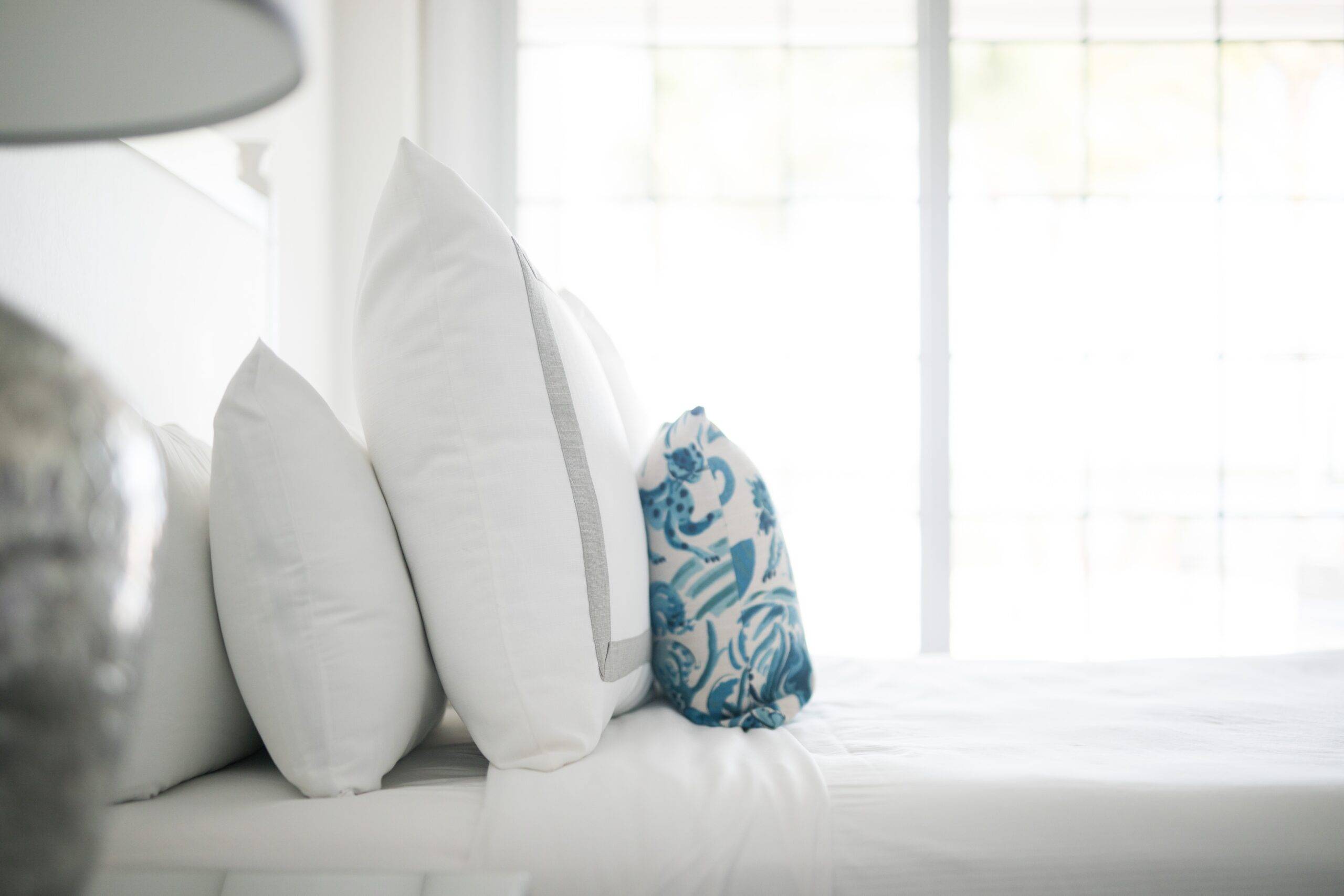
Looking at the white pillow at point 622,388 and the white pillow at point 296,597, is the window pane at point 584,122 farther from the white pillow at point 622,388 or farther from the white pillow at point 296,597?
the white pillow at point 296,597

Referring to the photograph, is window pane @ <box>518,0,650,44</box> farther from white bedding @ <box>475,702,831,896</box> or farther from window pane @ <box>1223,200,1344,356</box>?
white bedding @ <box>475,702,831,896</box>

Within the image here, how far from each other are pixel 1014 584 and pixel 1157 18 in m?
1.84

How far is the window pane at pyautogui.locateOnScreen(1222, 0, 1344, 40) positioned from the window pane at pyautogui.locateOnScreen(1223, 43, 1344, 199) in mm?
37

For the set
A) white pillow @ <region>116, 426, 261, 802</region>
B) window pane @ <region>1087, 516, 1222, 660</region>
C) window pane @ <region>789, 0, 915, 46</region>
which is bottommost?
window pane @ <region>1087, 516, 1222, 660</region>

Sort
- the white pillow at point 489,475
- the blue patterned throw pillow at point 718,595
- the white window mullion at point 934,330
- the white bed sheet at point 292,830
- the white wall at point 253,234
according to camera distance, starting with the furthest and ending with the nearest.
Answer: the white window mullion at point 934,330, the white wall at point 253,234, the blue patterned throw pillow at point 718,595, the white pillow at point 489,475, the white bed sheet at point 292,830

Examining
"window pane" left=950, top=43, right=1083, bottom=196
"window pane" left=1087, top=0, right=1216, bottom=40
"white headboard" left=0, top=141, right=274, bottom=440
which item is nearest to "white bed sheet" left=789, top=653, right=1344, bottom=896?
"white headboard" left=0, top=141, right=274, bottom=440

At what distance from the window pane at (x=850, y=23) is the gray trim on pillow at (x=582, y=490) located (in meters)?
2.31

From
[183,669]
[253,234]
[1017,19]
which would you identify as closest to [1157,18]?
[1017,19]

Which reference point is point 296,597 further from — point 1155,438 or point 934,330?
point 1155,438

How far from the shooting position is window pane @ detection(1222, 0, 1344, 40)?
2.88 meters

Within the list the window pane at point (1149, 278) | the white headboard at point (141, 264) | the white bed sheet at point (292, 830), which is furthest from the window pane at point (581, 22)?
the white bed sheet at point (292, 830)

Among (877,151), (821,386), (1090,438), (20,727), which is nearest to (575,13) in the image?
(877,151)

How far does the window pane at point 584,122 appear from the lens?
2.90 meters

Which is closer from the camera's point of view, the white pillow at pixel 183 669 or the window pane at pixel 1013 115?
the white pillow at pixel 183 669
